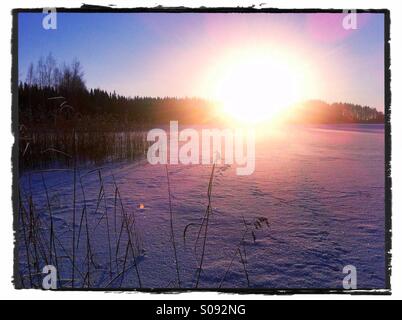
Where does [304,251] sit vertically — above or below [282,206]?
below

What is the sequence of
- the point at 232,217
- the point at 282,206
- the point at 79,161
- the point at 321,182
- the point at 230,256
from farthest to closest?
the point at 79,161, the point at 321,182, the point at 282,206, the point at 232,217, the point at 230,256

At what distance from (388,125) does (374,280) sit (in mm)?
825

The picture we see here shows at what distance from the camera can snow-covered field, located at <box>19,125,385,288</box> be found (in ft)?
5.48

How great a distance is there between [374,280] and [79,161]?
3.75 m

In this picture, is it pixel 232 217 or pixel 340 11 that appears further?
pixel 232 217

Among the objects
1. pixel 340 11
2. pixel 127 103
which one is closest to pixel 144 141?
pixel 127 103

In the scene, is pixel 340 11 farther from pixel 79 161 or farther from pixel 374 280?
pixel 79 161

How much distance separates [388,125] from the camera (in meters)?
1.47

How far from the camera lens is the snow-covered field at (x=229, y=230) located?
1671mm

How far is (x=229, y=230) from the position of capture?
2051mm

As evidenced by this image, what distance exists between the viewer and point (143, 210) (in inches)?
92.7

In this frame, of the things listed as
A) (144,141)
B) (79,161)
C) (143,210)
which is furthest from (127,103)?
(143,210)
